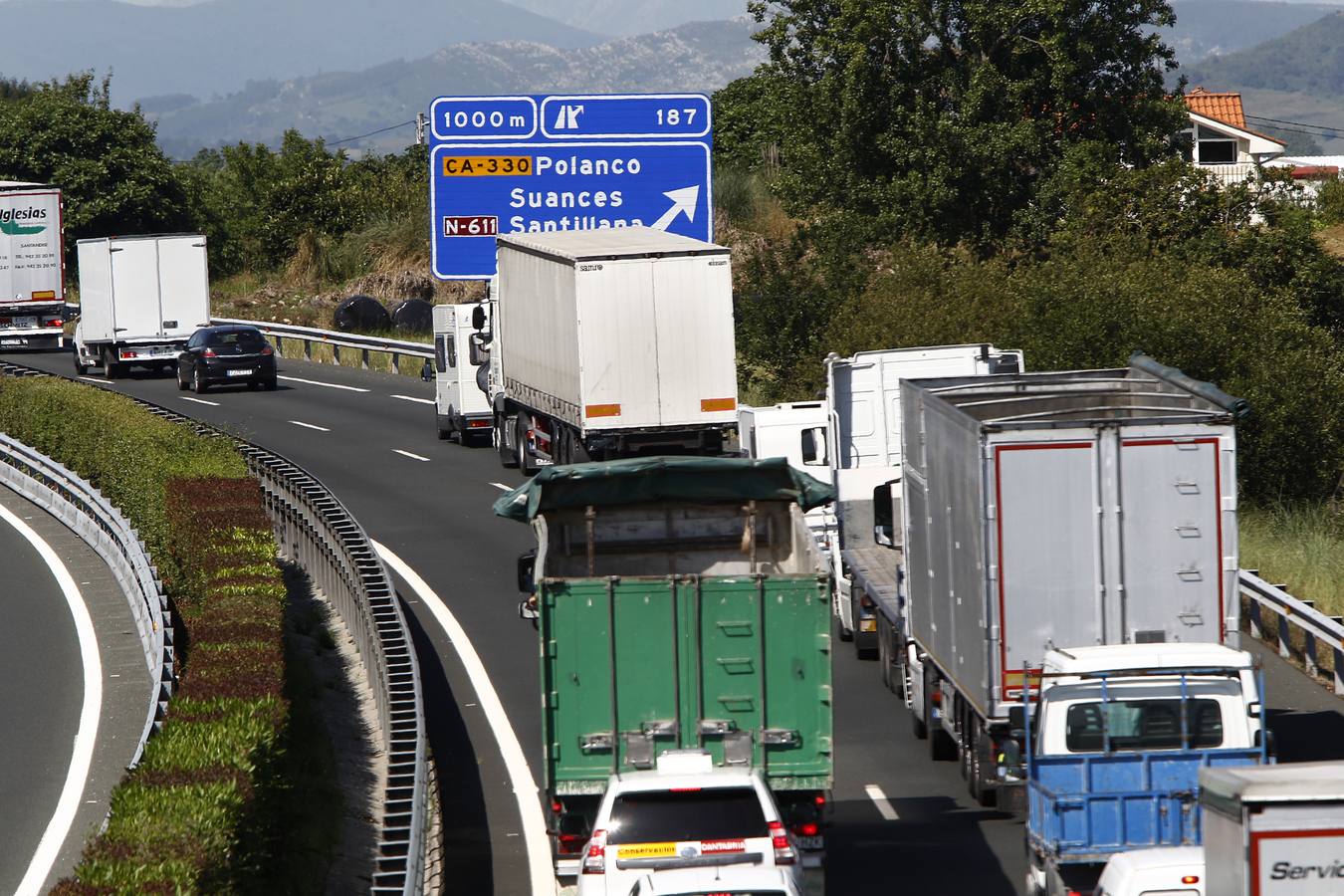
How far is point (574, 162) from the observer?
36281 mm

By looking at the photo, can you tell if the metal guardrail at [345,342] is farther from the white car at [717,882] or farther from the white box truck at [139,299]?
the white car at [717,882]

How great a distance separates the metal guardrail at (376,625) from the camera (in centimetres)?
1347

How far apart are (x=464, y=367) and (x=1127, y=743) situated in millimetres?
24175

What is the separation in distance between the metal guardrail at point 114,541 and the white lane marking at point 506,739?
10.1 feet

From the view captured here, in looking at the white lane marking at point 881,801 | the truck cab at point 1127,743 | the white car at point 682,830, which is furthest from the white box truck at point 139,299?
the white car at point 682,830

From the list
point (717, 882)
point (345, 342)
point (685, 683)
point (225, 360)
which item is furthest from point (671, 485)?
point (345, 342)

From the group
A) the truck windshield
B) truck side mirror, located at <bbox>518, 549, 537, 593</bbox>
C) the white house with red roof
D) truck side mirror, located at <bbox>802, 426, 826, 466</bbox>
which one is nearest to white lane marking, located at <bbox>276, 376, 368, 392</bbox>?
truck side mirror, located at <bbox>802, 426, 826, 466</bbox>

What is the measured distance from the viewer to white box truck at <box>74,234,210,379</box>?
4894cm

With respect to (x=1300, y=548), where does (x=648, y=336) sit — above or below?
above

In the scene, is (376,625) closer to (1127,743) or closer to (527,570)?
(527,570)

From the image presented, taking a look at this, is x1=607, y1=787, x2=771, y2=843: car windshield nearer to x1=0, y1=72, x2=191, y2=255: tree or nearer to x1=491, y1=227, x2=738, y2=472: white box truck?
x1=491, y1=227, x2=738, y2=472: white box truck

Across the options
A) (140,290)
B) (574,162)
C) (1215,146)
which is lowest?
(140,290)

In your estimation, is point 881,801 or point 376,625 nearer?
point 881,801

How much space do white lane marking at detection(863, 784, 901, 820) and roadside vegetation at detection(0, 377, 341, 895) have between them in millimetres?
4474
